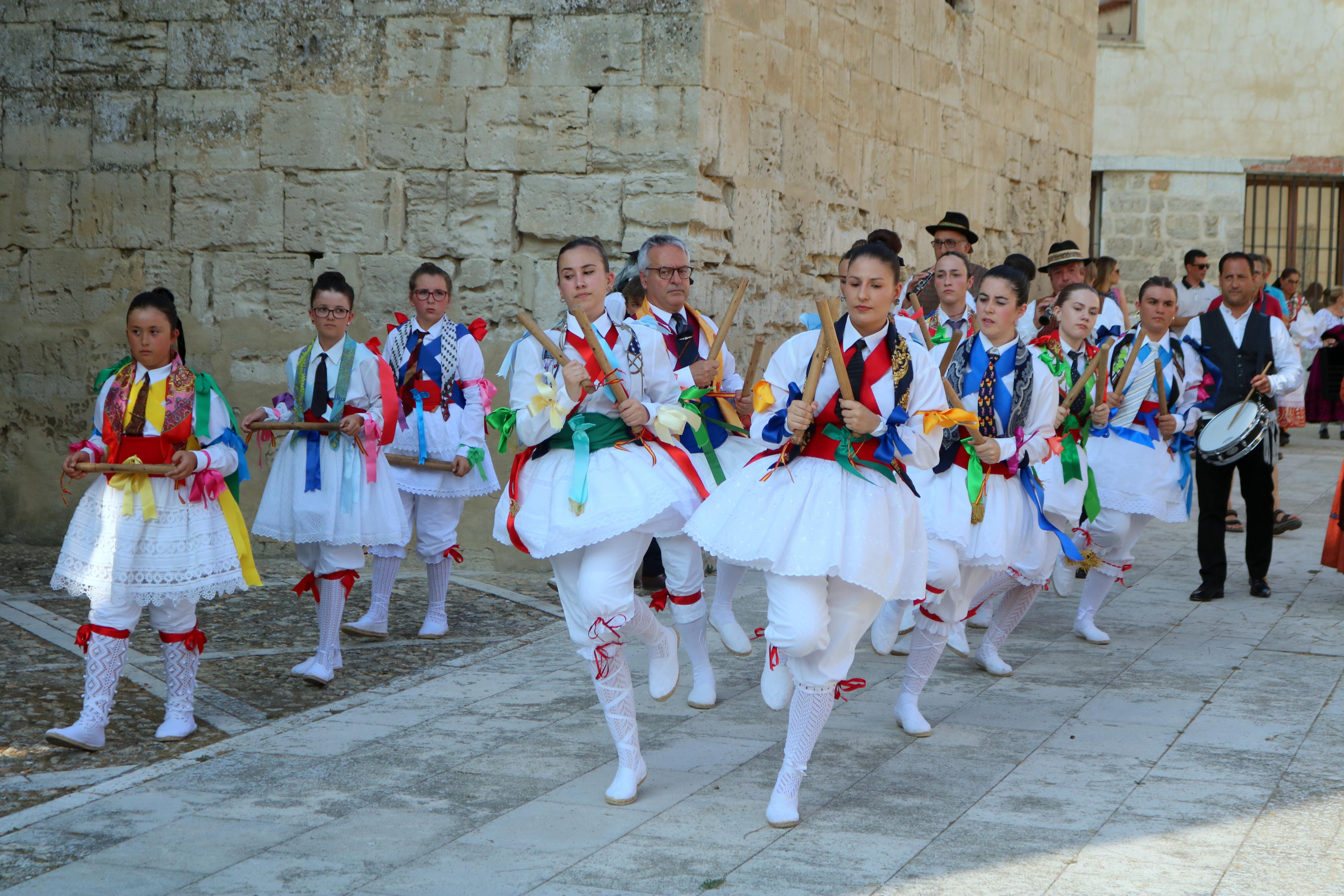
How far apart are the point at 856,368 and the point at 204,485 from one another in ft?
7.67

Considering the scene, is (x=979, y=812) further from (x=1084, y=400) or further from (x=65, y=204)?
(x=65, y=204)

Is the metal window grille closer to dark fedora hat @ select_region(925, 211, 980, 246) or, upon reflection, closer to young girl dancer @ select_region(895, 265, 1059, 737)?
dark fedora hat @ select_region(925, 211, 980, 246)

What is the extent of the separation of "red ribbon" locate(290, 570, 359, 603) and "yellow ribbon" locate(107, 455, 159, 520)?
1041 mm

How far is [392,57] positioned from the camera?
26.9ft

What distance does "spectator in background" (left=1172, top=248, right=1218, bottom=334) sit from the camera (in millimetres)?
11734

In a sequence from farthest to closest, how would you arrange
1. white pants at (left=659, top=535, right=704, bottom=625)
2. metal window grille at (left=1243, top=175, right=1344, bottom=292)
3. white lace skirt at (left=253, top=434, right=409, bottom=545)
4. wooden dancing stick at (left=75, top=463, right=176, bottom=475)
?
1. metal window grille at (left=1243, top=175, right=1344, bottom=292)
2. white lace skirt at (left=253, top=434, right=409, bottom=545)
3. white pants at (left=659, top=535, right=704, bottom=625)
4. wooden dancing stick at (left=75, top=463, right=176, bottom=475)

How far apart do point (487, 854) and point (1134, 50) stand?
18920mm

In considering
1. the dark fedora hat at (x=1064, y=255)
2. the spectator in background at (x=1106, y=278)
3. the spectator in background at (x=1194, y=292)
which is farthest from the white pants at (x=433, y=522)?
the spectator in background at (x=1194, y=292)

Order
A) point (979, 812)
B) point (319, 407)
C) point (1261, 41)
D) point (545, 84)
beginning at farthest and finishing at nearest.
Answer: point (1261, 41) < point (545, 84) < point (319, 407) < point (979, 812)

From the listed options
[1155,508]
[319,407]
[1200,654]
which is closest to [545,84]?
[319,407]

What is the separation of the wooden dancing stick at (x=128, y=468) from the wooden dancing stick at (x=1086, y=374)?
3.68 m

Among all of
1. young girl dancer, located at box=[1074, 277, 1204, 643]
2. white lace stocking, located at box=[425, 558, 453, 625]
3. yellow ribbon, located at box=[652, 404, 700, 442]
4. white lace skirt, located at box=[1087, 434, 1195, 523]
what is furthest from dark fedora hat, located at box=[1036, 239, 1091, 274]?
yellow ribbon, located at box=[652, 404, 700, 442]

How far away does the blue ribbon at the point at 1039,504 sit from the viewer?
531cm

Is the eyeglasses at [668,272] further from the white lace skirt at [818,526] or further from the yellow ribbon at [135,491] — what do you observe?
the yellow ribbon at [135,491]
